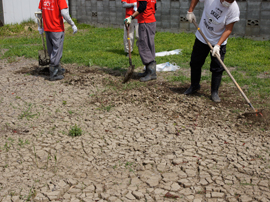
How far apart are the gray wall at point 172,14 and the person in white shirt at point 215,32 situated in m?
5.33

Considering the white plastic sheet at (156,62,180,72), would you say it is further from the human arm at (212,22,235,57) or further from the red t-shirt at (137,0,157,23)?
the human arm at (212,22,235,57)

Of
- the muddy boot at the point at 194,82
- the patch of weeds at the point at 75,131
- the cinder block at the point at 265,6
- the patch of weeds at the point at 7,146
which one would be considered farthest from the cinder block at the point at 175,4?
the patch of weeds at the point at 7,146

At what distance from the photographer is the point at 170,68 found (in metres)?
6.89

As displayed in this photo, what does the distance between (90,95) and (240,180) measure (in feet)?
10.2

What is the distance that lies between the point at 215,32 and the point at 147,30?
1.54 metres

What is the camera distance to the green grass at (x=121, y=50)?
249 inches

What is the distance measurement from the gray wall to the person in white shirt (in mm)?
5332

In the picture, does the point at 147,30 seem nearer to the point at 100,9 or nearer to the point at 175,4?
the point at 175,4

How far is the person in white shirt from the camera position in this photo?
14.8ft

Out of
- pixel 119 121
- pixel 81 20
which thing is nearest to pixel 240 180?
pixel 119 121

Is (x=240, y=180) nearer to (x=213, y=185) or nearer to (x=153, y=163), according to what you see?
(x=213, y=185)

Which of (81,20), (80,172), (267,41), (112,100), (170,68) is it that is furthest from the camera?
(81,20)

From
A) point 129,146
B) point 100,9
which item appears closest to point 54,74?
point 129,146

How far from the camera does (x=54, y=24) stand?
5.99 m
